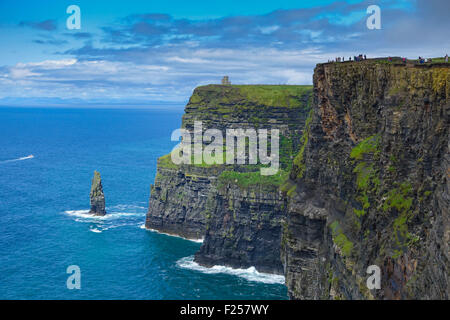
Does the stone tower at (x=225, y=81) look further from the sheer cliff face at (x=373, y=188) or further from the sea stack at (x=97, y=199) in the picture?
the sheer cliff face at (x=373, y=188)

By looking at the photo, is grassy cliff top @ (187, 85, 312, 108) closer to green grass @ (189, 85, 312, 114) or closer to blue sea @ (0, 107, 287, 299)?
green grass @ (189, 85, 312, 114)

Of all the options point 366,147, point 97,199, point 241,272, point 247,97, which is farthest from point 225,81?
point 366,147

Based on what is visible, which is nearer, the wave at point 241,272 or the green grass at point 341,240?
the green grass at point 341,240

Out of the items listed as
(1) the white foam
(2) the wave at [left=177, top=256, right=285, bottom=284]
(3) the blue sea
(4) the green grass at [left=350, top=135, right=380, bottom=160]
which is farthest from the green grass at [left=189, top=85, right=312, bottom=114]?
(4) the green grass at [left=350, top=135, right=380, bottom=160]

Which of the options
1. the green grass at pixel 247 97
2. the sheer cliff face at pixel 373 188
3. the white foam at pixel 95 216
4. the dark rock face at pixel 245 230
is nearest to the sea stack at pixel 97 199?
the white foam at pixel 95 216

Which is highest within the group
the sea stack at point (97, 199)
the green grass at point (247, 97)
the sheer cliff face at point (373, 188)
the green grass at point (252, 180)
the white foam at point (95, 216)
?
the green grass at point (247, 97)

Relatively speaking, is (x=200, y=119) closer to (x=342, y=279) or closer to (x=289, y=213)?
(x=289, y=213)

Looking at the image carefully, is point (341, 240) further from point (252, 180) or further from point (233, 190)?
point (233, 190)

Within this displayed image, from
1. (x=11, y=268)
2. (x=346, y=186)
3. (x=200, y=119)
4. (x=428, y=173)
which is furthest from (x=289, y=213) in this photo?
(x=200, y=119)
